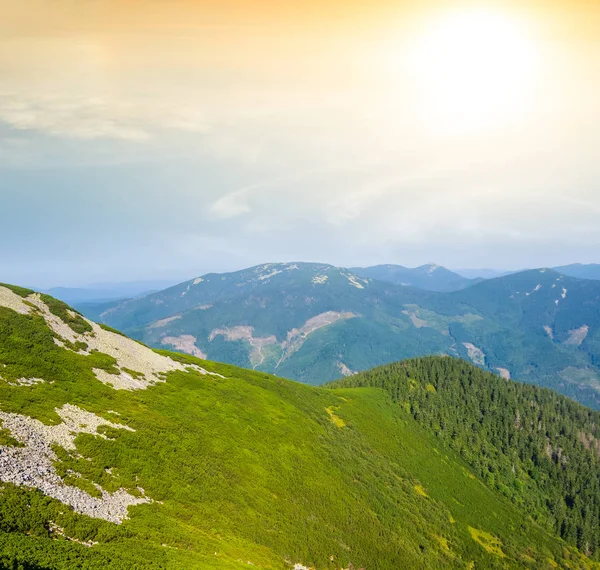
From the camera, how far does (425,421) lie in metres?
174

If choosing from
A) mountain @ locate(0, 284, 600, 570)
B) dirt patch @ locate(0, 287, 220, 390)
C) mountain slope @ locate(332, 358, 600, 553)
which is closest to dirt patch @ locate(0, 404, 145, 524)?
mountain @ locate(0, 284, 600, 570)

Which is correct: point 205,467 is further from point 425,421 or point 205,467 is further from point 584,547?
point 584,547

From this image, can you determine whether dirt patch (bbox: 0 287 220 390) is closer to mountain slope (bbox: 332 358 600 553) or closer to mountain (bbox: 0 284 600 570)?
mountain (bbox: 0 284 600 570)

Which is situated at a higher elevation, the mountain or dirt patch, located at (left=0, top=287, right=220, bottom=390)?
dirt patch, located at (left=0, top=287, right=220, bottom=390)

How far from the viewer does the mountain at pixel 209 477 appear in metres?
35.5

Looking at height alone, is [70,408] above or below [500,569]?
above

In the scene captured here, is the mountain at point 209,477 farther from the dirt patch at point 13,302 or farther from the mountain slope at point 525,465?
the mountain slope at point 525,465

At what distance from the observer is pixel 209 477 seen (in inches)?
2279

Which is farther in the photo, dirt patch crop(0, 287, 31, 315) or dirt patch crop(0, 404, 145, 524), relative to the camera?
dirt patch crop(0, 287, 31, 315)

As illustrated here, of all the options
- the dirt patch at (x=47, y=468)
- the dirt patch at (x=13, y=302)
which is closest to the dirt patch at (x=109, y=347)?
the dirt patch at (x=13, y=302)

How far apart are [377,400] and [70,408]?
142482 mm

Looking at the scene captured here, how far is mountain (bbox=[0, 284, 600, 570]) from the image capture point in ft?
117

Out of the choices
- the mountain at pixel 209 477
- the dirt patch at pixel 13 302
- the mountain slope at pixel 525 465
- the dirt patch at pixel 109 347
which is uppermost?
the dirt patch at pixel 13 302

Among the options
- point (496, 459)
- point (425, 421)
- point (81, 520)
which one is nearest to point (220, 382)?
point (81, 520)
